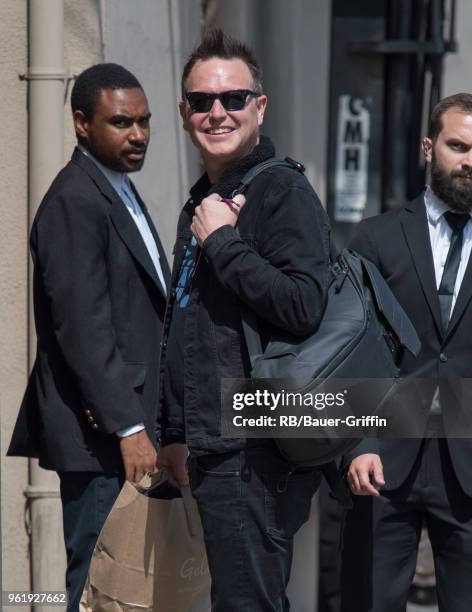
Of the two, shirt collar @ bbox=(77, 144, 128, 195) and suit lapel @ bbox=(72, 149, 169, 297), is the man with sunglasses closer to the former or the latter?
suit lapel @ bbox=(72, 149, 169, 297)

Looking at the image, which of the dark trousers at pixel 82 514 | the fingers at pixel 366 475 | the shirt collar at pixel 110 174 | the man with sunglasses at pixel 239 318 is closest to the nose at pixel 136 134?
the shirt collar at pixel 110 174

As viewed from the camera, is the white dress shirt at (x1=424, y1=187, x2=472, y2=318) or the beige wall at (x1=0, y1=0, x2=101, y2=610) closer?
the white dress shirt at (x1=424, y1=187, x2=472, y2=318)

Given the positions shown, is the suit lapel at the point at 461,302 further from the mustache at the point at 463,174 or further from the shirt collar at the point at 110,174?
the shirt collar at the point at 110,174

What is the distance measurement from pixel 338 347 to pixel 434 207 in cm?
114

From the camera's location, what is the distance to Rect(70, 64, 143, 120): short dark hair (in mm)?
4609

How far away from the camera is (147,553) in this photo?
13.2ft

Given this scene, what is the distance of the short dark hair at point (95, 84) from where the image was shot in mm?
4609

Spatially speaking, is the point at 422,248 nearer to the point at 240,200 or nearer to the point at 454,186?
the point at 454,186

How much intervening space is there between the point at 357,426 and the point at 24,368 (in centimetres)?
213

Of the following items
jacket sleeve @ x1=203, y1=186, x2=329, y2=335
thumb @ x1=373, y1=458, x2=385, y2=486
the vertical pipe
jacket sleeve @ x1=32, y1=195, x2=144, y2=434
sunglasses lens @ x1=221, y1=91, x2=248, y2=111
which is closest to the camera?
jacket sleeve @ x1=203, y1=186, x2=329, y2=335

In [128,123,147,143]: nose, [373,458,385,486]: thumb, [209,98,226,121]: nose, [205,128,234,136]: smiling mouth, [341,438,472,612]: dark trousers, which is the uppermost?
[209,98,226,121]: nose

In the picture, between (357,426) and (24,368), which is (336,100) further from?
(357,426)

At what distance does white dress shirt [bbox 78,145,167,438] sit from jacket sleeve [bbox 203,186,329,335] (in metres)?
1.04

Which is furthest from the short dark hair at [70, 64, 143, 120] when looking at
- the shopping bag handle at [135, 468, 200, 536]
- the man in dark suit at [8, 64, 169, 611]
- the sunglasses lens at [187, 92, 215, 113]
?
the shopping bag handle at [135, 468, 200, 536]
